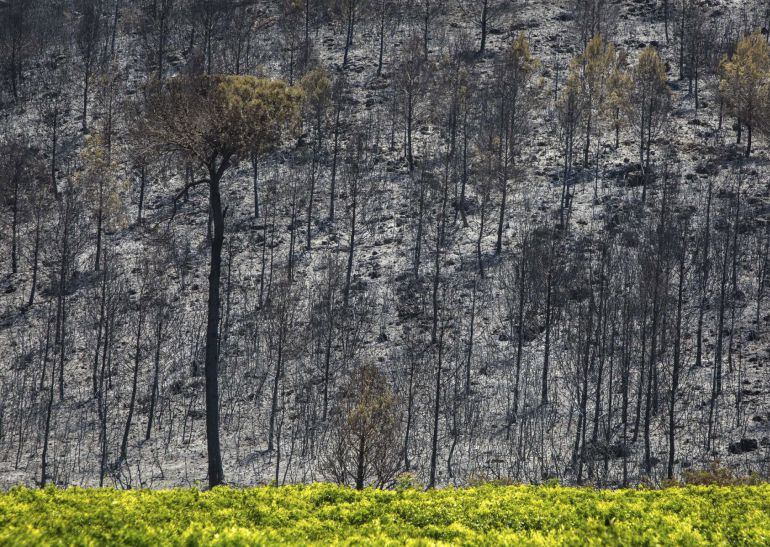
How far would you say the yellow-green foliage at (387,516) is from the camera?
1038 centimetres

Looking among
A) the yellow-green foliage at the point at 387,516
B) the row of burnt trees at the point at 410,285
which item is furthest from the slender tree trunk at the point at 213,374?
the yellow-green foliage at the point at 387,516

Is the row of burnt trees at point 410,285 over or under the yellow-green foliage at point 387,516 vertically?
over

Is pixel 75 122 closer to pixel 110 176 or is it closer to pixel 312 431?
pixel 110 176

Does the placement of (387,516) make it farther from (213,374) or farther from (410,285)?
(410,285)

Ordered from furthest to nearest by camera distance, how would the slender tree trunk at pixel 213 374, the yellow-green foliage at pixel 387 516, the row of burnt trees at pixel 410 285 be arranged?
the row of burnt trees at pixel 410 285 < the slender tree trunk at pixel 213 374 < the yellow-green foliage at pixel 387 516

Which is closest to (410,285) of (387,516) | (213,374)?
(213,374)

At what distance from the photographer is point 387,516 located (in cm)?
1234

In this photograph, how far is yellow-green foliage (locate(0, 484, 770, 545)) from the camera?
1038 centimetres

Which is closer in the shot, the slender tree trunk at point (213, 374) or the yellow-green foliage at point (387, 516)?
the yellow-green foliage at point (387, 516)

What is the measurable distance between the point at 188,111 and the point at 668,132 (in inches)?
2003

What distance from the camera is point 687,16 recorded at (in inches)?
3073

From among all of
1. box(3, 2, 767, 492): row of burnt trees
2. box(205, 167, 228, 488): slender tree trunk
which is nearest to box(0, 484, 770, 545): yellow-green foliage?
box(205, 167, 228, 488): slender tree trunk

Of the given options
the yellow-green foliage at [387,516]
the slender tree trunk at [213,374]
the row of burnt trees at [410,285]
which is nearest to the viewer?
the yellow-green foliage at [387,516]

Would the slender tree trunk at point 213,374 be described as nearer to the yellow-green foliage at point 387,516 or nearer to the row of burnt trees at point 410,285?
the row of burnt trees at point 410,285
